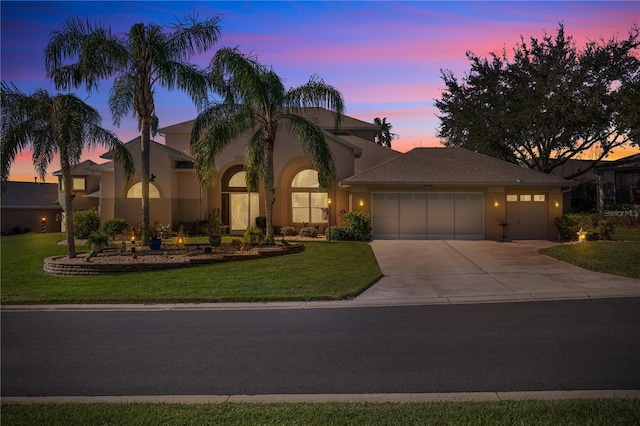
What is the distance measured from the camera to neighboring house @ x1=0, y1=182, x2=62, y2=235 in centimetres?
4019

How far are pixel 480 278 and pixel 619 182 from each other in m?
30.8

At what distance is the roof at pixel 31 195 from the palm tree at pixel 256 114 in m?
27.8

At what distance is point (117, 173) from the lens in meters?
25.7

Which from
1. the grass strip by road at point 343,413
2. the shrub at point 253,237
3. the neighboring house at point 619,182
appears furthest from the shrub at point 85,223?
the neighboring house at point 619,182

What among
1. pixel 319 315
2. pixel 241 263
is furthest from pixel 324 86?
pixel 319 315

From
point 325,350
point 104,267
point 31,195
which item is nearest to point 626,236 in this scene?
point 325,350

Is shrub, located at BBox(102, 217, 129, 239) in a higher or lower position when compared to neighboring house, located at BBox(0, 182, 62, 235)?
lower

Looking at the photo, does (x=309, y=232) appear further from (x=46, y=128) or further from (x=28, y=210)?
(x=28, y=210)

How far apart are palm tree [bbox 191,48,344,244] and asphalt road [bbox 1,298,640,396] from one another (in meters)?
9.67

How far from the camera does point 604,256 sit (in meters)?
17.5

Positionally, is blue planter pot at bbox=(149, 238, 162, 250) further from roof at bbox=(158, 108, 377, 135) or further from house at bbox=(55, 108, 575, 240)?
roof at bbox=(158, 108, 377, 135)

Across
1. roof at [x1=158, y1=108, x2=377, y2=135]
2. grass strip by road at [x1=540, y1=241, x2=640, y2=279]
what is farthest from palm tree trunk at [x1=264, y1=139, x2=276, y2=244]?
grass strip by road at [x1=540, y1=241, x2=640, y2=279]

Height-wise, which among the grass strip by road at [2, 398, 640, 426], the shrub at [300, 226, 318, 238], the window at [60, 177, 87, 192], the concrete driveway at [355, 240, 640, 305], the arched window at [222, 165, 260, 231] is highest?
the window at [60, 177, 87, 192]

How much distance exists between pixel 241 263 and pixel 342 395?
1147 cm
